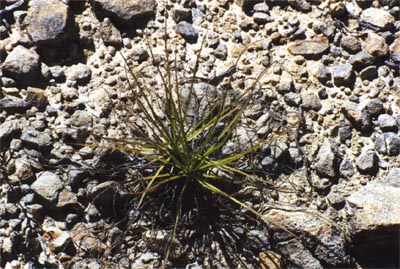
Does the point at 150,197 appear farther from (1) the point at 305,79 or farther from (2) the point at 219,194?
(1) the point at 305,79

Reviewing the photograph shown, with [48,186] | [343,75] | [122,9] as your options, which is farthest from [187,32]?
[48,186]

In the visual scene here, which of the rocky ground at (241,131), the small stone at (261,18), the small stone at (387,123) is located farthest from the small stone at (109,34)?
the small stone at (387,123)

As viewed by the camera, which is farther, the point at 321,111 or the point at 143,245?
the point at 321,111

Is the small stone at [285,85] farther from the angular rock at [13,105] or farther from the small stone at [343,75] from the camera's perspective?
the angular rock at [13,105]

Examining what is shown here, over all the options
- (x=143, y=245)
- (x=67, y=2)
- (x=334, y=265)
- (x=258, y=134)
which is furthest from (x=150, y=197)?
(x=67, y=2)

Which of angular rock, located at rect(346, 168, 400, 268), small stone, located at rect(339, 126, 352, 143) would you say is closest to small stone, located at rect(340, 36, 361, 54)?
small stone, located at rect(339, 126, 352, 143)
